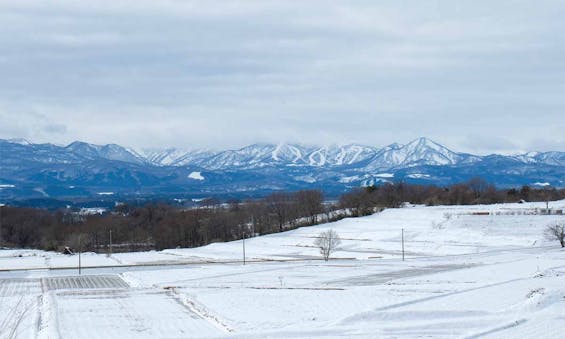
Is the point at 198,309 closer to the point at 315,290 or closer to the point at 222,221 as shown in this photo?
the point at 315,290

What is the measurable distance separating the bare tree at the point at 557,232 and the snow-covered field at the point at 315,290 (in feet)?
2.99

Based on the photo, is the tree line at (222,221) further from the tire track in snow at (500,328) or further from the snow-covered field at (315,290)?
the tire track in snow at (500,328)

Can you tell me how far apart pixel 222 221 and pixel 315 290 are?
86961mm

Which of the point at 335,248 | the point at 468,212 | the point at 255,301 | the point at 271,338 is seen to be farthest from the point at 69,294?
the point at 468,212

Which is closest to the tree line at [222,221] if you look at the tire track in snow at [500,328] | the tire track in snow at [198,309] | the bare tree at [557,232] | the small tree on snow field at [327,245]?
the small tree on snow field at [327,245]

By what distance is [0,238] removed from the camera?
460ft

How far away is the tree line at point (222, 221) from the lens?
127 metres

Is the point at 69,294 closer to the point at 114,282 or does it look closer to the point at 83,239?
the point at 114,282

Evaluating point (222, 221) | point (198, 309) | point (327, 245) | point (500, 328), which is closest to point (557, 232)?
point (327, 245)

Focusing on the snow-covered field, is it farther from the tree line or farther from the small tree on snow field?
the tree line

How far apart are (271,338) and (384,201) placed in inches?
4455

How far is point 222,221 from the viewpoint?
130625 mm

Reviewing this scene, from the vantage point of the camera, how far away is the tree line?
126812mm

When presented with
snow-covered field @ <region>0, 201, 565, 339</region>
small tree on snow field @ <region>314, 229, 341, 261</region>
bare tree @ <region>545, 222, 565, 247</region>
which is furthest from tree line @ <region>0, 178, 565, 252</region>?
bare tree @ <region>545, 222, 565, 247</region>
